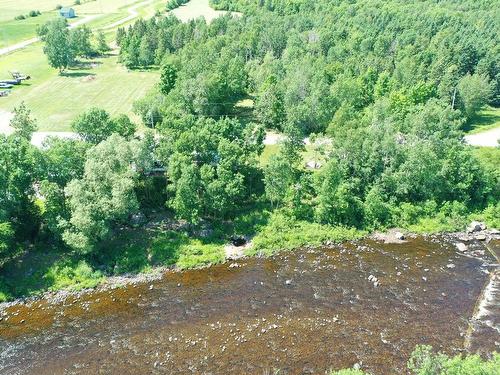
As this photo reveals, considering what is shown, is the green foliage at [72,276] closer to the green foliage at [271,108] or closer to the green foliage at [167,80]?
the green foliage at [271,108]

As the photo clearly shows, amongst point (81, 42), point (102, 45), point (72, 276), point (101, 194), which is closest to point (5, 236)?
point (72, 276)

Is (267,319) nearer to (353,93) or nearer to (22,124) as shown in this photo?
(22,124)

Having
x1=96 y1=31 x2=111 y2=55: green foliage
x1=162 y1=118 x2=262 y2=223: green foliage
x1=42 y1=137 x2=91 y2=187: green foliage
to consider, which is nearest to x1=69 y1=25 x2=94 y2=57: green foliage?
x1=96 y1=31 x2=111 y2=55: green foliage

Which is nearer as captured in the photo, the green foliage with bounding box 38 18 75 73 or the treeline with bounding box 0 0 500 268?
the treeline with bounding box 0 0 500 268

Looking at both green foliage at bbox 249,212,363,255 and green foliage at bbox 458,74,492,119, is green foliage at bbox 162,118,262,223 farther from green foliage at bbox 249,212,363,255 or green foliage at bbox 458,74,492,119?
green foliage at bbox 458,74,492,119

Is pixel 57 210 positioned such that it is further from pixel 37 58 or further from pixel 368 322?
pixel 37 58

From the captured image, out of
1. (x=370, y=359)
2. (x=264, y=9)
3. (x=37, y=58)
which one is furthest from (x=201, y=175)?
(x=264, y=9)
